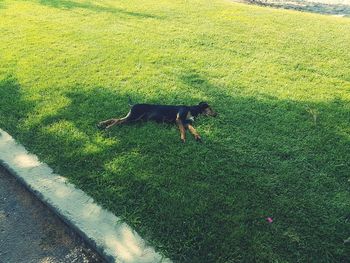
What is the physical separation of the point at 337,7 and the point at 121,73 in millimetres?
8139

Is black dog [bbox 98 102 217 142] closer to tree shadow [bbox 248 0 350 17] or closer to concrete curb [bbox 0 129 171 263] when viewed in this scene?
concrete curb [bbox 0 129 171 263]

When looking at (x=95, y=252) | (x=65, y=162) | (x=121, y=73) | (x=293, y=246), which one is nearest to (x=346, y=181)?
(x=293, y=246)

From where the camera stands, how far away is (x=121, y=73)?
6.23 m

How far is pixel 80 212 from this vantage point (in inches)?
138

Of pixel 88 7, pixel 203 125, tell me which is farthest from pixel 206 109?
pixel 88 7

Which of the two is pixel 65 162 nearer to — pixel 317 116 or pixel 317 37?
pixel 317 116

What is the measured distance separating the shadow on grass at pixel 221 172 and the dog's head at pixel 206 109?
8cm

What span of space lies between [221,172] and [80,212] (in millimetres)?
1486

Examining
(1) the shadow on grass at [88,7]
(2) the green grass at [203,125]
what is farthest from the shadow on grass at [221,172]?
(1) the shadow on grass at [88,7]

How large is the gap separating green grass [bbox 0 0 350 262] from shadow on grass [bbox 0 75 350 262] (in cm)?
1

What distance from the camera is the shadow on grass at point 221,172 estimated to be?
10.6 ft

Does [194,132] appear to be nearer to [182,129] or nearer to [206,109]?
[182,129]

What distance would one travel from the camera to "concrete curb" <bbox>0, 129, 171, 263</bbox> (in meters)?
3.11

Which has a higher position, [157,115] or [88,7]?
[157,115]
